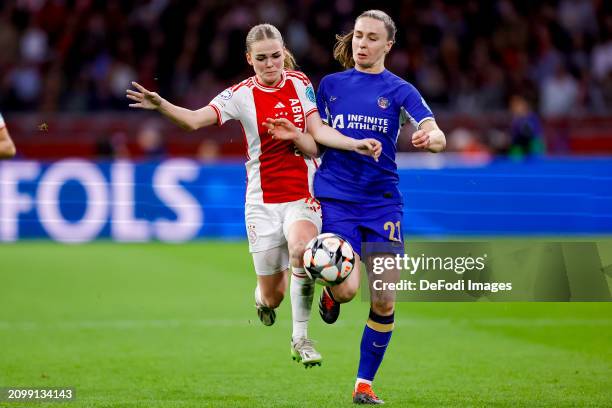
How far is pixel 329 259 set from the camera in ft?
22.8

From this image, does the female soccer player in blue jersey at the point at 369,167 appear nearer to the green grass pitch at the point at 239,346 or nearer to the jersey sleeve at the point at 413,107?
the jersey sleeve at the point at 413,107

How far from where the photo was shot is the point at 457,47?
73.3 feet

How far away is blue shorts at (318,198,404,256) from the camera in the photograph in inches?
287

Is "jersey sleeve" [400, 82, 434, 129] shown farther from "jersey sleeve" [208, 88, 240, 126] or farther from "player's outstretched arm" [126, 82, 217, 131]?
"player's outstretched arm" [126, 82, 217, 131]

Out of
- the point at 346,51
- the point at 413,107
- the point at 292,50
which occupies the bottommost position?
the point at 413,107

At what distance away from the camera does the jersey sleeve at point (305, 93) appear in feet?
24.7

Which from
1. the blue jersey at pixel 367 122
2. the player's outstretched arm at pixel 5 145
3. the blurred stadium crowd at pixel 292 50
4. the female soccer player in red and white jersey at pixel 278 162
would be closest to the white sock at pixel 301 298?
the female soccer player in red and white jersey at pixel 278 162

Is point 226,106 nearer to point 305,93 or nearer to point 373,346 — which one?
point 305,93

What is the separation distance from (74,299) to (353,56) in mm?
6403

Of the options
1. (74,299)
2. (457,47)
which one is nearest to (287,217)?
(74,299)

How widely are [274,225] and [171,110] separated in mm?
1268

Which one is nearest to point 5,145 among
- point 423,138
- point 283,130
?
point 283,130

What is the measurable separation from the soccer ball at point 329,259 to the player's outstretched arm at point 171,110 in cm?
109

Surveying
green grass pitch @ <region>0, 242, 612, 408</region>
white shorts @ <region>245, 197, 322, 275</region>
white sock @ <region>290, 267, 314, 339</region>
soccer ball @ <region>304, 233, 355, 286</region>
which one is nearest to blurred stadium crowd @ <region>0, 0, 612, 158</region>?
green grass pitch @ <region>0, 242, 612, 408</region>
